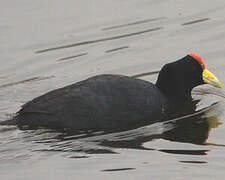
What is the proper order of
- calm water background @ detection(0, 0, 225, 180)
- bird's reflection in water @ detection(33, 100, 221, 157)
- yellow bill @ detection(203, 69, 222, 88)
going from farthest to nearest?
yellow bill @ detection(203, 69, 222, 88), bird's reflection in water @ detection(33, 100, 221, 157), calm water background @ detection(0, 0, 225, 180)

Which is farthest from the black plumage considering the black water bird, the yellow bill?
the yellow bill

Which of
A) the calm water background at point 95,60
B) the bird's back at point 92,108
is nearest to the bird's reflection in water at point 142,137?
the calm water background at point 95,60

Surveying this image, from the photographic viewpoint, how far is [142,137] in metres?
8.88

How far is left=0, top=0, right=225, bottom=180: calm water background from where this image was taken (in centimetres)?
789

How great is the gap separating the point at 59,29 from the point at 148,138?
5.31m

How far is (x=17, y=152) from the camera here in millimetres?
8484

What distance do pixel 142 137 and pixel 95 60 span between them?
11.4 feet

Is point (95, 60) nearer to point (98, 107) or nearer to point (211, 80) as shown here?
point (211, 80)

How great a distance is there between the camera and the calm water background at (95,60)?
7.89 metres

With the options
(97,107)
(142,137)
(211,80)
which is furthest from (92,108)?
(211,80)

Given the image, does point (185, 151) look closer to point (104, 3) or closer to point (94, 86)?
point (94, 86)

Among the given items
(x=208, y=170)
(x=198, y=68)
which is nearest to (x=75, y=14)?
(x=198, y=68)

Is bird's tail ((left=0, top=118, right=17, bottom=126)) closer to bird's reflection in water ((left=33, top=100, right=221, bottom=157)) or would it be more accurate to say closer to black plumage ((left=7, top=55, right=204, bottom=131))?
black plumage ((left=7, top=55, right=204, bottom=131))

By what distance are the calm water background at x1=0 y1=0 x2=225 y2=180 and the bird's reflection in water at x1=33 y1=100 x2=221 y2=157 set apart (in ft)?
0.12
